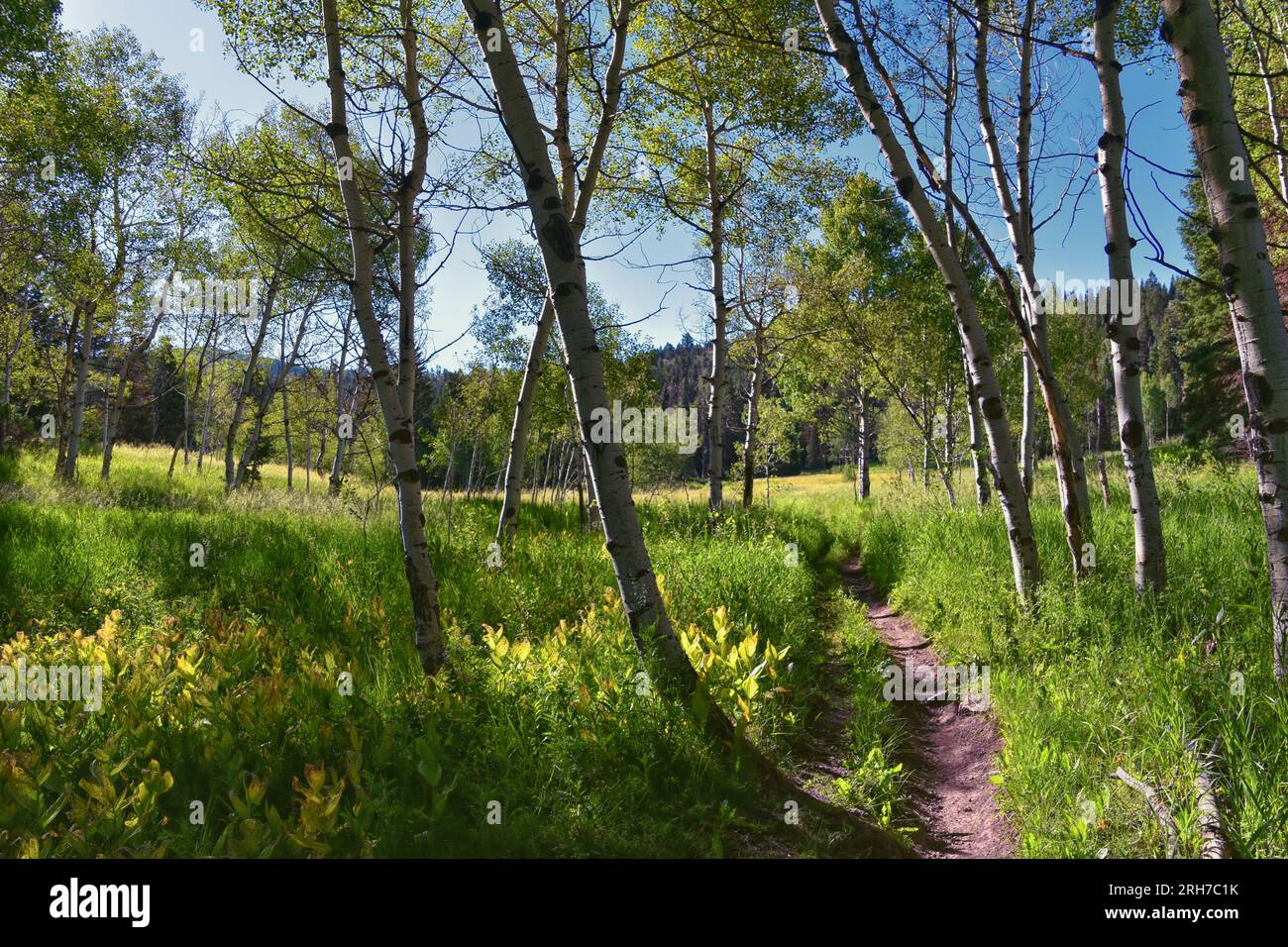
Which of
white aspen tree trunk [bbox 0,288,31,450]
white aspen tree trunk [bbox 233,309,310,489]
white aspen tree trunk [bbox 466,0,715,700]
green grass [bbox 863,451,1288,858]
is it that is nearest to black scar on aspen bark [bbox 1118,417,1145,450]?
green grass [bbox 863,451,1288,858]

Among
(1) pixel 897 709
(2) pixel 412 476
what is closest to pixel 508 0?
(2) pixel 412 476

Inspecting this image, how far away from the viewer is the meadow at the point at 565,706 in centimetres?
250

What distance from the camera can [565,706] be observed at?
343 centimetres

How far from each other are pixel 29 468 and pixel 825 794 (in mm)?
19143

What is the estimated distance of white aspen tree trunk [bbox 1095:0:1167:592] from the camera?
4430mm

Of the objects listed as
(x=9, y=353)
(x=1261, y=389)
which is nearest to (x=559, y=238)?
(x=1261, y=389)

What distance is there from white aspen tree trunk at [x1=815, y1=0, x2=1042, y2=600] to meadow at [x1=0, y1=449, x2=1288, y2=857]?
48 centimetres

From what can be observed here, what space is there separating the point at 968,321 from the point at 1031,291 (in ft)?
6.50

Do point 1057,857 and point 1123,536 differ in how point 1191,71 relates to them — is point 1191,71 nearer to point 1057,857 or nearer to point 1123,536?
point 1057,857

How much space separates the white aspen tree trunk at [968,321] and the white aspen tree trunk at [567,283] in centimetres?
311

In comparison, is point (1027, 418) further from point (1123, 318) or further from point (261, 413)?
point (261, 413)

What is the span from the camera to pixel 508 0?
873cm

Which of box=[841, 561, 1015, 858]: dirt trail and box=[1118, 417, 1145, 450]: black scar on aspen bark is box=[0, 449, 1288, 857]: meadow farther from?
box=[1118, 417, 1145, 450]: black scar on aspen bark
